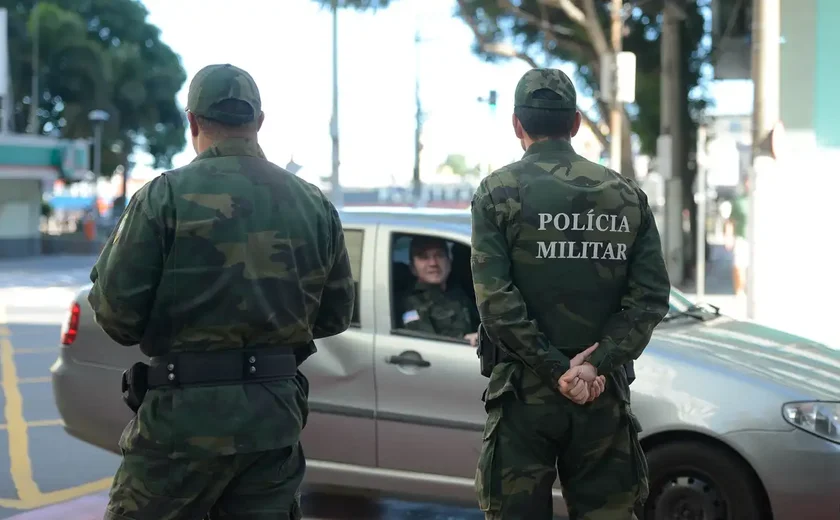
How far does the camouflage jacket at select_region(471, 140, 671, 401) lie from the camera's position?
296 centimetres

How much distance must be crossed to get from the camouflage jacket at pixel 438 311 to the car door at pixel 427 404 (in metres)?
0.13

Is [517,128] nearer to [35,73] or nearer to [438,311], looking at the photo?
[438,311]

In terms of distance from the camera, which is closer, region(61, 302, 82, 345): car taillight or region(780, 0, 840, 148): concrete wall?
region(61, 302, 82, 345): car taillight

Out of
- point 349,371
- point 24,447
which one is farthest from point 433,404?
point 24,447

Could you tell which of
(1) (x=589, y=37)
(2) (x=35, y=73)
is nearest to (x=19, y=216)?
(2) (x=35, y=73)

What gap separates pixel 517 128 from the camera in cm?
316

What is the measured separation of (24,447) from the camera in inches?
269

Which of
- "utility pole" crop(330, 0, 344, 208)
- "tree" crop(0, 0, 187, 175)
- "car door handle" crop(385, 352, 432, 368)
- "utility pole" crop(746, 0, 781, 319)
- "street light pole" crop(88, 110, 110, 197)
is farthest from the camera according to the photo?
"tree" crop(0, 0, 187, 175)

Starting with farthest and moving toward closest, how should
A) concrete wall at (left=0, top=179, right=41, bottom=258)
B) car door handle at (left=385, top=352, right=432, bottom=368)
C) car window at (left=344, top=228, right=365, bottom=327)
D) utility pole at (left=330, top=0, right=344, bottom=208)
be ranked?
1. concrete wall at (left=0, top=179, right=41, bottom=258)
2. utility pole at (left=330, top=0, right=344, bottom=208)
3. car window at (left=344, top=228, right=365, bottom=327)
4. car door handle at (left=385, top=352, right=432, bottom=368)

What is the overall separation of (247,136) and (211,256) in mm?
354

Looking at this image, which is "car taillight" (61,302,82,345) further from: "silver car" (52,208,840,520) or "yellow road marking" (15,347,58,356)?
"yellow road marking" (15,347,58,356)

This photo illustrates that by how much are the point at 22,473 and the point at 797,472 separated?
442 centimetres

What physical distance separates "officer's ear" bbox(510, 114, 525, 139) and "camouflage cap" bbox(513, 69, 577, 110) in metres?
0.06

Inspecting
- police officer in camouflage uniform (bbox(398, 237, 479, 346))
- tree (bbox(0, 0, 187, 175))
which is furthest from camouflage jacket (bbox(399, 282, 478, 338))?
tree (bbox(0, 0, 187, 175))
